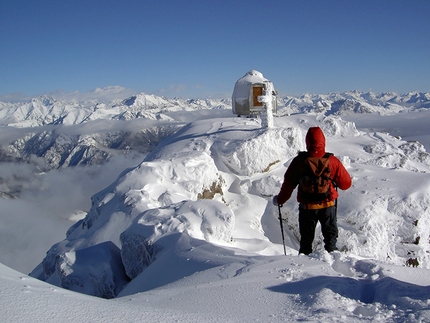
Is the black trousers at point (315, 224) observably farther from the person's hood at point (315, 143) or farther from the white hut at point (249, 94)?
the white hut at point (249, 94)

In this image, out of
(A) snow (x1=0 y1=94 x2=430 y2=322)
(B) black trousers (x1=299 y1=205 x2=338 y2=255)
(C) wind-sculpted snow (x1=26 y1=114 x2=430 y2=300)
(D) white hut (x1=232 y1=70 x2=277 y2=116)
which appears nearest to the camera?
(A) snow (x1=0 y1=94 x2=430 y2=322)

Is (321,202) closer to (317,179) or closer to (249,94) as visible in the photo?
(317,179)

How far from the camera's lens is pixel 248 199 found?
14.8 meters

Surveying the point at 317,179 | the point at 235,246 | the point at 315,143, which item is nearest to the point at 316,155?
the point at 315,143

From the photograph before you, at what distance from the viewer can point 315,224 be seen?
5887 mm

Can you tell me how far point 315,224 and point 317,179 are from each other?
93 centimetres

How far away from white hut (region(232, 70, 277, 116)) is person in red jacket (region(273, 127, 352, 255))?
64.1ft

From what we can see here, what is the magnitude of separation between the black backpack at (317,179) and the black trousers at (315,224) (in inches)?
10.3

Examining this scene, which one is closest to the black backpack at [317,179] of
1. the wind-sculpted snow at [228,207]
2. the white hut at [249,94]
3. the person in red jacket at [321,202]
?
the person in red jacket at [321,202]

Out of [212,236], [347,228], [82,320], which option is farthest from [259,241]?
[82,320]

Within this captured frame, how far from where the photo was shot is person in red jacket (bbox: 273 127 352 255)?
5.57 meters

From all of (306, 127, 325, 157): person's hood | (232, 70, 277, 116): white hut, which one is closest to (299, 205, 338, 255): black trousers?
(306, 127, 325, 157): person's hood

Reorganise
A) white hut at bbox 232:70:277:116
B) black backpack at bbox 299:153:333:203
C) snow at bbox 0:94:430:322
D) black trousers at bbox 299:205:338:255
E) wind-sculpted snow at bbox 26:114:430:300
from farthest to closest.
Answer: white hut at bbox 232:70:277:116 < wind-sculpted snow at bbox 26:114:430:300 < black trousers at bbox 299:205:338:255 < black backpack at bbox 299:153:333:203 < snow at bbox 0:94:430:322

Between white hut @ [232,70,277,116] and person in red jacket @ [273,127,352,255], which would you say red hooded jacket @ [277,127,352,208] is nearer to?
person in red jacket @ [273,127,352,255]
